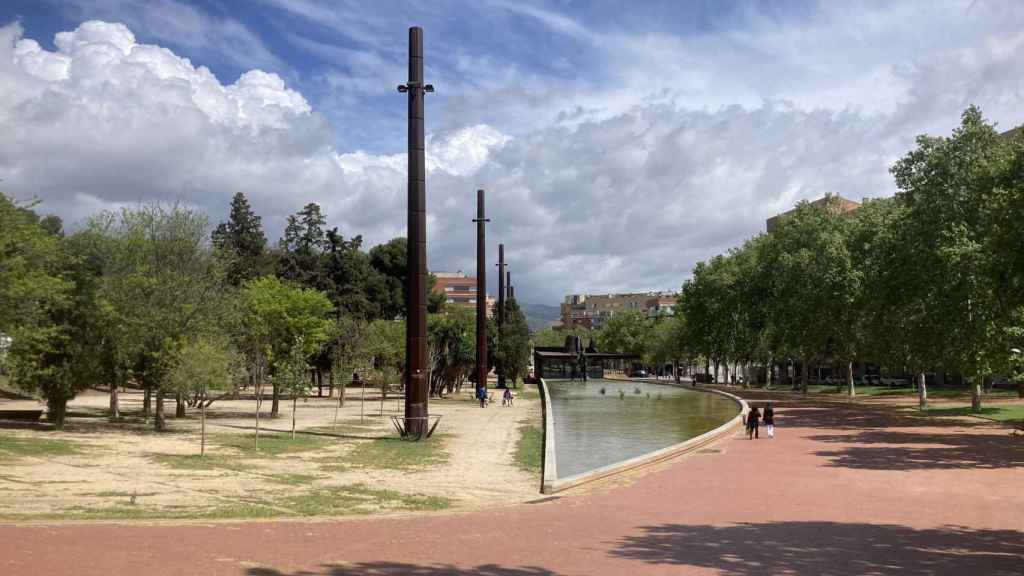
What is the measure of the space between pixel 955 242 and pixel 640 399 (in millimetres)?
24469

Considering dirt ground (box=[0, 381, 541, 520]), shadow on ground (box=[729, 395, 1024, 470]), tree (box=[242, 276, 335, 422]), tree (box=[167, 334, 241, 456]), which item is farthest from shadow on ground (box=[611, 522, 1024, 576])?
tree (box=[242, 276, 335, 422])

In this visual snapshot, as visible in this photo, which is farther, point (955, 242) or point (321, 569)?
point (955, 242)

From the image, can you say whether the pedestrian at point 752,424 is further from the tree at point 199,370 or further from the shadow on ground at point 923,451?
the tree at point 199,370

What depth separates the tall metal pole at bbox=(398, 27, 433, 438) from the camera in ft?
88.9

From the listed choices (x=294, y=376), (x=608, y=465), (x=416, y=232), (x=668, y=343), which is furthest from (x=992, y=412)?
(x=668, y=343)

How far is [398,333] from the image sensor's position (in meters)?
59.9

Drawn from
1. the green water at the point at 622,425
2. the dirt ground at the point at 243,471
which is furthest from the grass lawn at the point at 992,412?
the dirt ground at the point at 243,471

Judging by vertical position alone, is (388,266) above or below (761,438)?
above

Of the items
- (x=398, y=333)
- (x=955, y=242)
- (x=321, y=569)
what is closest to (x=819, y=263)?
(x=955, y=242)

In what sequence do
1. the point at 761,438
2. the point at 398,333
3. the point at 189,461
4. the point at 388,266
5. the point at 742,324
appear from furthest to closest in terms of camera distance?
the point at 388,266 → the point at 742,324 → the point at 398,333 → the point at 761,438 → the point at 189,461

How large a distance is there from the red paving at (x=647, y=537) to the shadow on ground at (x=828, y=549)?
1.1 inches

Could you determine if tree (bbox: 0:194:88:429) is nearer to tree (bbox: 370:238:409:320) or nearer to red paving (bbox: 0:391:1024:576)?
red paving (bbox: 0:391:1024:576)

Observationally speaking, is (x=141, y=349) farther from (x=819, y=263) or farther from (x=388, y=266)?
(x=388, y=266)

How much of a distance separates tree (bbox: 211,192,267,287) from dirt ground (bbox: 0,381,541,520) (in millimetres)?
44166
